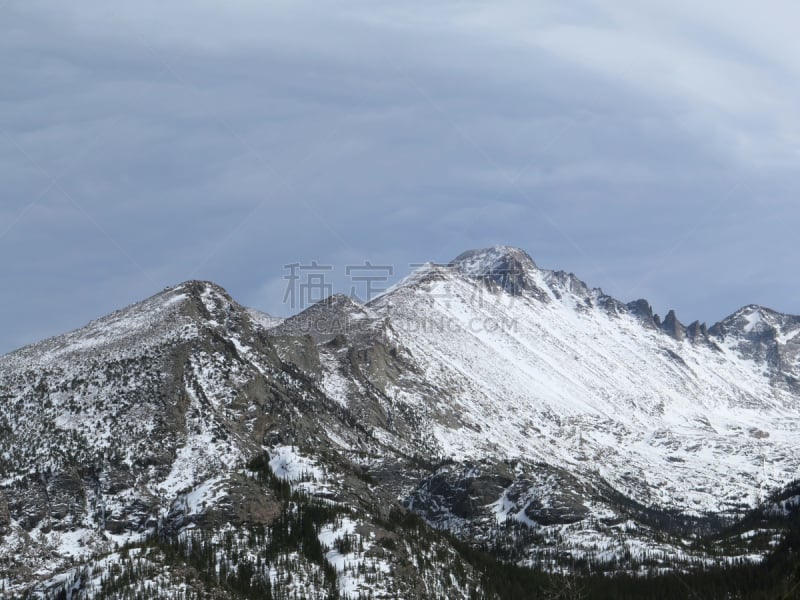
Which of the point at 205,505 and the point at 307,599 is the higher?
the point at 205,505

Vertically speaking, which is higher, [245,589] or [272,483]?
[272,483]

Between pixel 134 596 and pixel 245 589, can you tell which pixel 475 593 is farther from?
pixel 134 596

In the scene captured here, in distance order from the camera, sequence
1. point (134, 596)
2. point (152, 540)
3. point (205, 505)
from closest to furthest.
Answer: point (134, 596)
point (152, 540)
point (205, 505)

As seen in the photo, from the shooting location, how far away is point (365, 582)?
550 feet

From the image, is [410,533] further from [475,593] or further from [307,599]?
[307,599]

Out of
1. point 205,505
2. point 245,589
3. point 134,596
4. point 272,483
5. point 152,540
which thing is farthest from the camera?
point 272,483

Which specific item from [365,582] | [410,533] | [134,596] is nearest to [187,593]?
[134,596]

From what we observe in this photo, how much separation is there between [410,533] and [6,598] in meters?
73.4

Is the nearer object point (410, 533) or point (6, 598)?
point (6, 598)

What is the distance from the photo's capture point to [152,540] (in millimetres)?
170500

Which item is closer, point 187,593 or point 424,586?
point 187,593

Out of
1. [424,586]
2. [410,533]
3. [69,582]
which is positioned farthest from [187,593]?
[410,533]

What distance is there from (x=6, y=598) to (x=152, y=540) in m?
35.4

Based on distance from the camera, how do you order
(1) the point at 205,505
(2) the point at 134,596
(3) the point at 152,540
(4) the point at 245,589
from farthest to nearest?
(1) the point at 205,505 → (3) the point at 152,540 → (4) the point at 245,589 → (2) the point at 134,596
